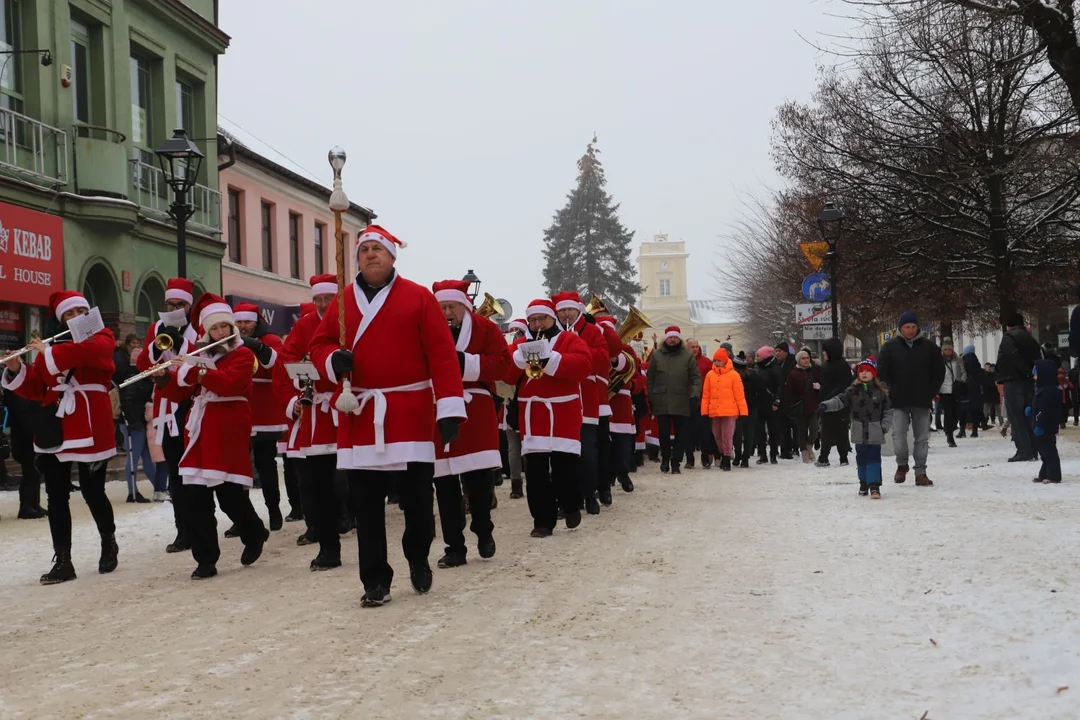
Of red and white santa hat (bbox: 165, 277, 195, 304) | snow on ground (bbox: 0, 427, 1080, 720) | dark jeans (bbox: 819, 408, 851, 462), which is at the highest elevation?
red and white santa hat (bbox: 165, 277, 195, 304)

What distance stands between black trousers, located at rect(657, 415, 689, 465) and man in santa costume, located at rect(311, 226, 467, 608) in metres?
11.9

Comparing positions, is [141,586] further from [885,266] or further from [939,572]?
[885,266]

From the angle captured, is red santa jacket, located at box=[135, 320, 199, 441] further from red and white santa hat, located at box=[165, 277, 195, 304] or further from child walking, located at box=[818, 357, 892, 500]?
child walking, located at box=[818, 357, 892, 500]

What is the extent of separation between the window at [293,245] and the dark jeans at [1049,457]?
27007 millimetres

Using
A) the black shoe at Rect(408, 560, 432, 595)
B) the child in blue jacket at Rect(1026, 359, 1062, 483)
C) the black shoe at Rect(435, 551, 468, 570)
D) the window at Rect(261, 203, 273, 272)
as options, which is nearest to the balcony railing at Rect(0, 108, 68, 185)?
the black shoe at Rect(435, 551, 468, 570)

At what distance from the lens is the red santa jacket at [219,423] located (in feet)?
28.4

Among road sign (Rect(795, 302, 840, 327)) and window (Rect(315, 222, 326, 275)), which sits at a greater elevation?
window (Rect(315, 222, 326, 275))

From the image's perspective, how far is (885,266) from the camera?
28.7 m

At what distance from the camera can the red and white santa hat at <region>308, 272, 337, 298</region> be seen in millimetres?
10602

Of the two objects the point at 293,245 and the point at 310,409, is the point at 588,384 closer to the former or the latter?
the point at 310,409

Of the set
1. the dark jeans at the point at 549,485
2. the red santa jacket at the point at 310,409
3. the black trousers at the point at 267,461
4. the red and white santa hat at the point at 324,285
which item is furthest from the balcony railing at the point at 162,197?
the dark jeans at the point at 549,485

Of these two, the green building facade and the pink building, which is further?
the pink building

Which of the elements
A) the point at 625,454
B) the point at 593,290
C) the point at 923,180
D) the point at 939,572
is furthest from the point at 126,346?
the point at 593,290

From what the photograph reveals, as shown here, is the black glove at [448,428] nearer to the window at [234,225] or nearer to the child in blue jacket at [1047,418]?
the child in blue jacket at [1047,418]
